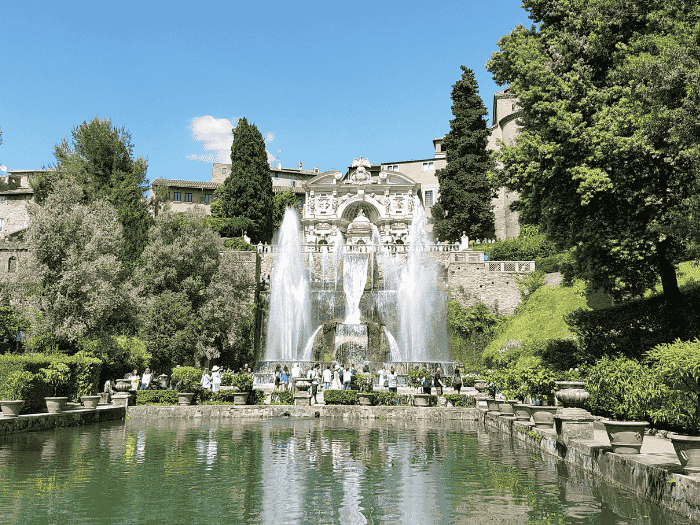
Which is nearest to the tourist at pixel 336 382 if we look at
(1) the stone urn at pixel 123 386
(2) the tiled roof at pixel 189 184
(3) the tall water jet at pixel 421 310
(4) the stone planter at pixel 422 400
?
(4) the stone planter at pixel 422 400

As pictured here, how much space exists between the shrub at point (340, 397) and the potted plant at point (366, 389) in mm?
239

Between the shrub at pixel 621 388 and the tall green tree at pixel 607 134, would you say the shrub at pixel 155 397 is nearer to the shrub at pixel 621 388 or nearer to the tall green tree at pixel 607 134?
the tall green tree at pixel 607 134

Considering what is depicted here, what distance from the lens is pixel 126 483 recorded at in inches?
338

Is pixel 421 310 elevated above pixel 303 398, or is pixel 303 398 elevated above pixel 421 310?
pixel 421 310

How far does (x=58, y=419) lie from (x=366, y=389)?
10812 mm

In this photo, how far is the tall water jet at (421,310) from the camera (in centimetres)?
3556

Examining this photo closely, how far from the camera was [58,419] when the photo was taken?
601 inches

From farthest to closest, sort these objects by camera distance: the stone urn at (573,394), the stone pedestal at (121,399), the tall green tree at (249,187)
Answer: the tall green tree at (249,187), the stone pedestal at (121,399), the stone urn at (573,394)

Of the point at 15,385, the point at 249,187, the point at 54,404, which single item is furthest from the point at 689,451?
the point at 249,187

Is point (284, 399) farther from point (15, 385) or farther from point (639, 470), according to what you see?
point (639, 470)

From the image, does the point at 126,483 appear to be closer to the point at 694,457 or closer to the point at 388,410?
the point at 694,457

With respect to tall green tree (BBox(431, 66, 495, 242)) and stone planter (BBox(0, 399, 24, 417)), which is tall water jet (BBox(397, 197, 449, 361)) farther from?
stone planter (BBox(0, 399, 24, 417))

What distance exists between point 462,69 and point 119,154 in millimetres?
27377

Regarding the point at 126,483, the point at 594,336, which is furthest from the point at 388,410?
the point at 126,483
